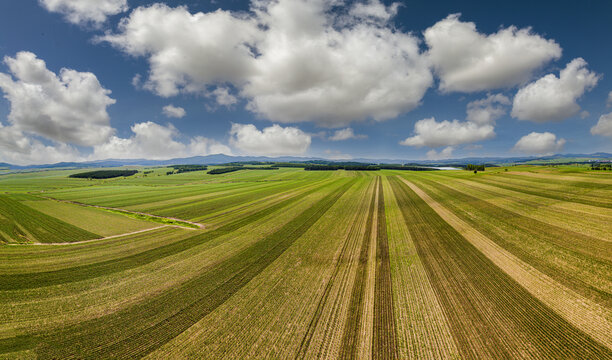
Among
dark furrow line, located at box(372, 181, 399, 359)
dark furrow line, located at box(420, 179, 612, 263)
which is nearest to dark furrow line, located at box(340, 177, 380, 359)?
dark furrow line, located at box(372, 181, 399, 359)

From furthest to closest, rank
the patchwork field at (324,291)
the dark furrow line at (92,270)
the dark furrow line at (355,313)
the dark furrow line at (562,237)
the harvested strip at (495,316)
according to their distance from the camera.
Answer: the dark furrow line at (562,237)
the dark furrow line at (92,270)
the patchwork field at (324,291)
the dark furrow line at (355,313)
the harvested strip at (495,316)

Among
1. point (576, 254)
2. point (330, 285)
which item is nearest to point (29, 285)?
point (330, 285)

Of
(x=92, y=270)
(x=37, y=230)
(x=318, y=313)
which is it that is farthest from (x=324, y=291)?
A: (x=37, y=230)

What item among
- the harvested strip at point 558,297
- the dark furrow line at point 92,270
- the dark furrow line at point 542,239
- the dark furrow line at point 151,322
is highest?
the dark furrow line at point 542,239

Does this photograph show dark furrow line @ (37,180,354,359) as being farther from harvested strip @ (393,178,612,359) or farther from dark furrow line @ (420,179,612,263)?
dark furrow line @ (420,179,612,263)

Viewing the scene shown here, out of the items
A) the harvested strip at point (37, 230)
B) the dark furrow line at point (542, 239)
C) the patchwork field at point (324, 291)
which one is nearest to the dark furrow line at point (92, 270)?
the patchwork field at point (324, 291)

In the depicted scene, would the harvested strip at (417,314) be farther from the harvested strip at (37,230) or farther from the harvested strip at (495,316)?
the harvested strip at (37,230)

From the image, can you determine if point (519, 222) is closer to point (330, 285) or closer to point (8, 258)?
point (330, 285)
